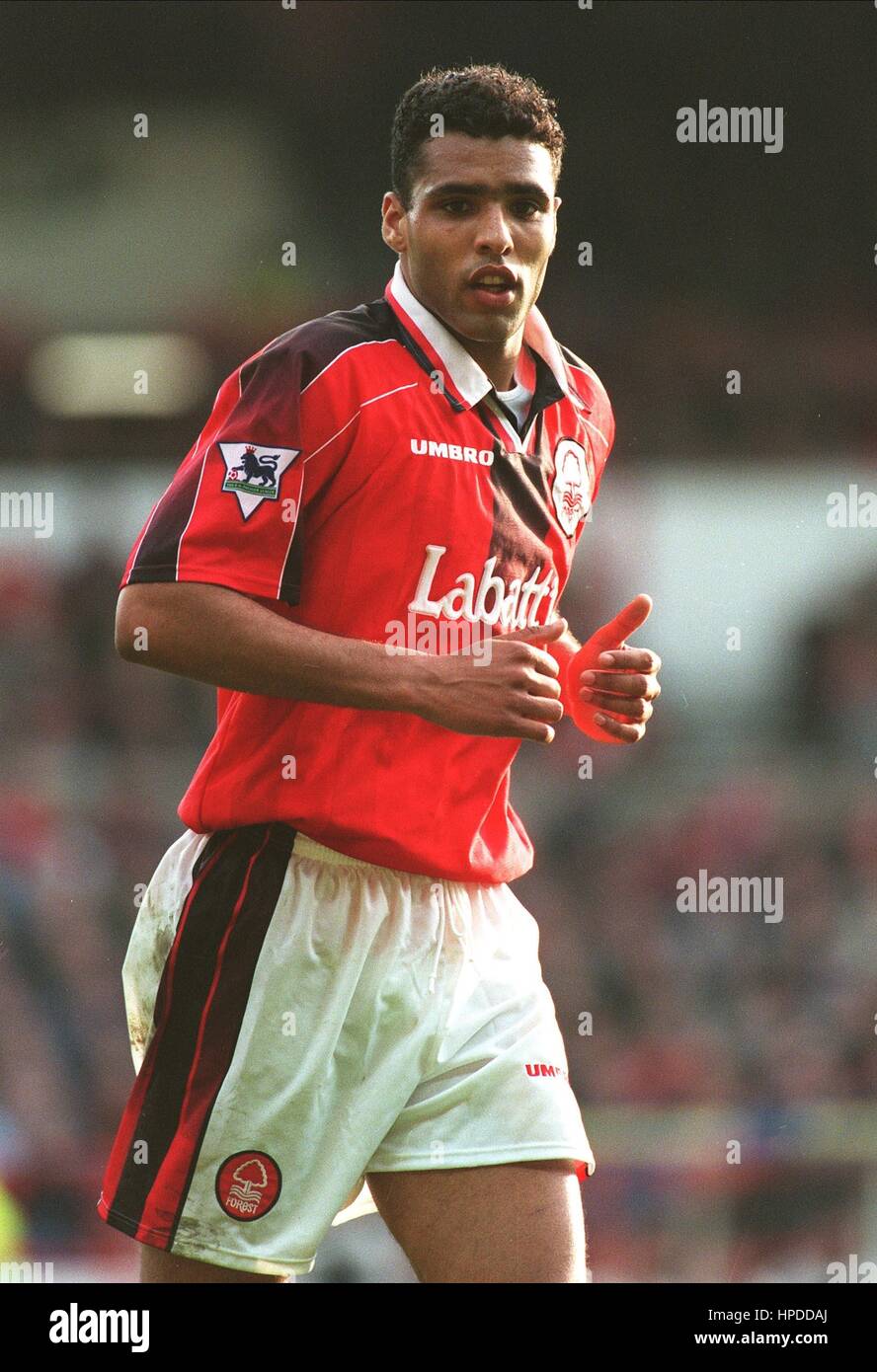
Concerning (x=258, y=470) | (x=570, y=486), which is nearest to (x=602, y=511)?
(x=570, y=486)

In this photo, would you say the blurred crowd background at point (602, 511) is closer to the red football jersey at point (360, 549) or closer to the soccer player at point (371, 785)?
the soccer player at point (371, 785)

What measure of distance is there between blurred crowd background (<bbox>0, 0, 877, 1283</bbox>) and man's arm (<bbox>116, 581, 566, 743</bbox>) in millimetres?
4176

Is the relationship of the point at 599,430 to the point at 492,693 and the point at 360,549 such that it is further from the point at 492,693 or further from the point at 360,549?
the point at 492,693

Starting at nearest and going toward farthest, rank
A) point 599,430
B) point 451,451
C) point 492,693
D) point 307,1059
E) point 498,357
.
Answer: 1. point 492,693
2. point 307,1059
3. point 451,451
4. point 498,357
5. point 599,430

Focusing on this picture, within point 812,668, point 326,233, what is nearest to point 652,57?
point 326,233

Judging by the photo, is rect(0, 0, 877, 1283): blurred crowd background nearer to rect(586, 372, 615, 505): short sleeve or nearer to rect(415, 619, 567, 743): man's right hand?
rect(586, 372, 615, 505): short sleeve

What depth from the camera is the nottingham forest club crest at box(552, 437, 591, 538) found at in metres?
2.74

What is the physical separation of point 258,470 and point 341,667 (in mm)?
303

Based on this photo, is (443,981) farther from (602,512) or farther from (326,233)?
(326,233)

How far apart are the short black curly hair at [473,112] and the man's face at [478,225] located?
0.02m

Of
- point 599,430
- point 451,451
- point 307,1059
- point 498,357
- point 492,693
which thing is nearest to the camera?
point 492,693

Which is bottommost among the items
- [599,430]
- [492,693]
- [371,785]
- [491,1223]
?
[491,1223]

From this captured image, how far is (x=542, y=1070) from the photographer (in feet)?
8.07

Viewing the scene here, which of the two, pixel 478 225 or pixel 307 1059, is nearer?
pixel 307 1059
